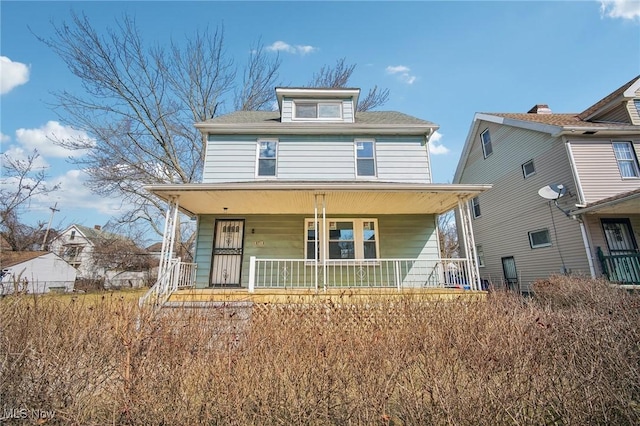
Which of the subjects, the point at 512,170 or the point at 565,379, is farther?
the point at 512,170

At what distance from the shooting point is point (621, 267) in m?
8.62

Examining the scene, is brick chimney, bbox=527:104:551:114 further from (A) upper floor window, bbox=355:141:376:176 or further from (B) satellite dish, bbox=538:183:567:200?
(A) upper floor window, bbox=355:141:376:176

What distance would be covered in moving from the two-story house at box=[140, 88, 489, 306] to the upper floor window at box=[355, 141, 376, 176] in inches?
1.5

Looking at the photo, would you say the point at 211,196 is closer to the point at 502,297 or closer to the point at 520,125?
Answer: the point at 502,297

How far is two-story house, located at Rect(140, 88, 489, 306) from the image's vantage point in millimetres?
7062

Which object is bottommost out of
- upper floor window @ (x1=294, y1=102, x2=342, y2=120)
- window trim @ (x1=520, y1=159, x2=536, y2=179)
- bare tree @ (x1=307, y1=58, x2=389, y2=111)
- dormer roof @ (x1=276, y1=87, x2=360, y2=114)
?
window trim @ (x1=520, y1=159, x2=536, y2=179)

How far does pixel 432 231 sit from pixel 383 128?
13.3 ft

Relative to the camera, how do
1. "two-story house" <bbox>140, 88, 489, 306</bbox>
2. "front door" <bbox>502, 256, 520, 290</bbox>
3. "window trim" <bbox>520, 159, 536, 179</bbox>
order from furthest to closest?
1. "front door" <bbox>502, 256, 520, 290</bbox>
2. "window trim" <bbox>520, 159, 536, 179</bbox>
3. "two-story house" <bbox>140, 88, 489, 306</bbox>

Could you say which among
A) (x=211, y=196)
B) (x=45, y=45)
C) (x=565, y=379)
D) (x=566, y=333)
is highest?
(x=45, y=45)

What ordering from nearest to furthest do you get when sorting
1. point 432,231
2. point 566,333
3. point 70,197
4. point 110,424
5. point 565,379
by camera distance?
point 110,424 < point 565,379 < point 566,333 < point 432,231 < point 70,197

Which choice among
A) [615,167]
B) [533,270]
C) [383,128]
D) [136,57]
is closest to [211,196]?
[383,128]

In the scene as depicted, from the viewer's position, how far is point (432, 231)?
8750mm

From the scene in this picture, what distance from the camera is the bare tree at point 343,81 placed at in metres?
18.4

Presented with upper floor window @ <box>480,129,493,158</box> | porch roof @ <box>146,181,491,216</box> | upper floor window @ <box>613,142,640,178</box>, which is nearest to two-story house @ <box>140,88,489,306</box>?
porch roof @ <box>146,181,491,216</box>
